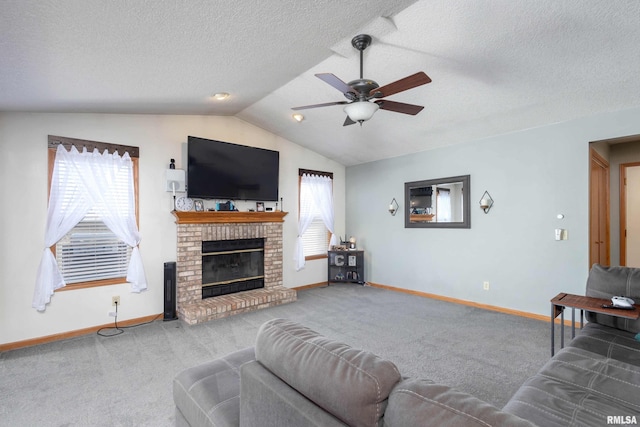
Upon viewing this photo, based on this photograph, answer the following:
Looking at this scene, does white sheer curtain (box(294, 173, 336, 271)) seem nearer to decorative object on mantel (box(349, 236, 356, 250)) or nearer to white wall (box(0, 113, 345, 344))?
decorative object on mantel (box(349, 236, 356, 250))

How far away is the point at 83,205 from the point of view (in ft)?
11.9

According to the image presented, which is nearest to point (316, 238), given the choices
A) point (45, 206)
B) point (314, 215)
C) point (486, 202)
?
point (314, 215)

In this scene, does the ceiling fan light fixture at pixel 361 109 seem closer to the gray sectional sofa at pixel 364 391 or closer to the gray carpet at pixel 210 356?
the gray sectional sofa at pixel 364 391

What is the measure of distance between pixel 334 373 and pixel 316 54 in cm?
286

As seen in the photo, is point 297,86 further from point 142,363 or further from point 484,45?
point 142,363

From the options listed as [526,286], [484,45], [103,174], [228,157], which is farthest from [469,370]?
[103,174]

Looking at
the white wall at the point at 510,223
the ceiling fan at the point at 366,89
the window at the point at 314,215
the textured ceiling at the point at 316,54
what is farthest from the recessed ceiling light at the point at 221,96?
the white wall at the point at 510,223

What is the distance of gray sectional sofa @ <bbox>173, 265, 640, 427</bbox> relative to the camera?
32.4 inches

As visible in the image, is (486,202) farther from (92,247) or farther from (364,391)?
(92,247)

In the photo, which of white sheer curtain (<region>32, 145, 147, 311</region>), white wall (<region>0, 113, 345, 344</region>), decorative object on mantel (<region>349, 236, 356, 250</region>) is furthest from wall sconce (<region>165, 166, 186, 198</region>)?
decorative object on mantel (<region>349, 236, 356, 250</region>)

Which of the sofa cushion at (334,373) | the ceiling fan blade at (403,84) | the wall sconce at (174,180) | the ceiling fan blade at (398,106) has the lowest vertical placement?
the sofa cushion at (334,373)

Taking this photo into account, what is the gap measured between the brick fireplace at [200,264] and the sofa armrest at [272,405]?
3.06m

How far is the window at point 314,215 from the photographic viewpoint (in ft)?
19.4

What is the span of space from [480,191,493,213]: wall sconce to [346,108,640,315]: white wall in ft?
0.25
